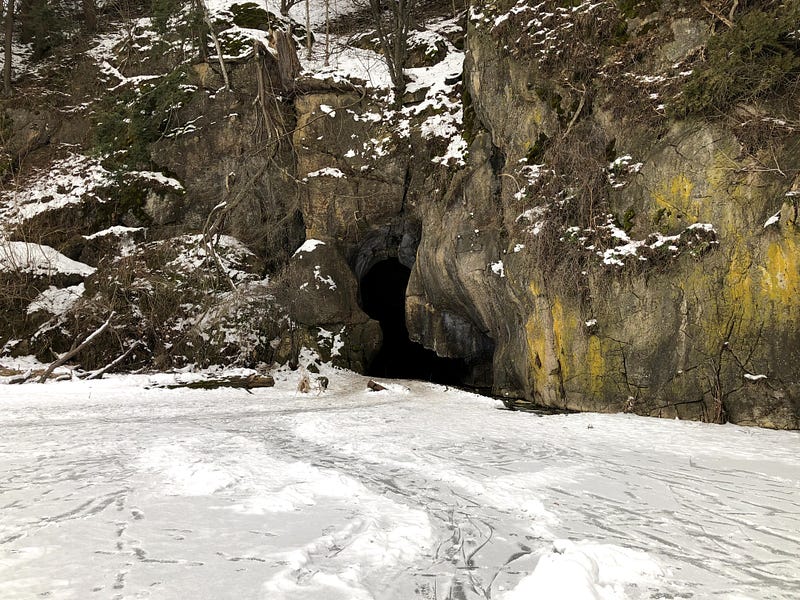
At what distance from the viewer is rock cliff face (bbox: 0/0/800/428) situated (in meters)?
8.66

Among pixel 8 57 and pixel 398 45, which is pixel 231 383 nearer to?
pixel 398 45

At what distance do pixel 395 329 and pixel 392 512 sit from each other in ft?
66.1

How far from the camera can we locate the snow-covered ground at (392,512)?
2664 mm

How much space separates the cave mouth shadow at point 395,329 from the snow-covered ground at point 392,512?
551 inches

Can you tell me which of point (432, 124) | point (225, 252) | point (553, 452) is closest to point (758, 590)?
point (553, 452)

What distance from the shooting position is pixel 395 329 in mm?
23984

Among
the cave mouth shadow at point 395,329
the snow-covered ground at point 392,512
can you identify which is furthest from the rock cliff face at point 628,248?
the cave mouth shadow at point 395,329

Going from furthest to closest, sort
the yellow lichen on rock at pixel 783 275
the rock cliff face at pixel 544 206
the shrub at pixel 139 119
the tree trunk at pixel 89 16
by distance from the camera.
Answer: the tree trunk at pixel 89 16
the shrub at pixel 139 119
the rock cliff face at pixel 544 206
the yellow lichen on rock at pixel 783 275

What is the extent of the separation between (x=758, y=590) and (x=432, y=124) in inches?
652

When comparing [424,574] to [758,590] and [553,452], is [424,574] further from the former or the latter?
[553,452]

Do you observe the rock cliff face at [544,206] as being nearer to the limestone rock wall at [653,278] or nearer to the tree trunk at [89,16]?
the limestone rock wall at [653,278]

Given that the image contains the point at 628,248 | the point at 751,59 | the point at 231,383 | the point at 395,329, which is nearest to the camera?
the point at 751,59

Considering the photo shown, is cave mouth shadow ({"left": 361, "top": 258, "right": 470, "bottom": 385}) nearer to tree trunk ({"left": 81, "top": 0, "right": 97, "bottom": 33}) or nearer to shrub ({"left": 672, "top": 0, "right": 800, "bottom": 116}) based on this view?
shrub ({"left": 672, "top": 0, "right": 800, "bottom": 116})

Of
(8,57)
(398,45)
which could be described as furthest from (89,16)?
(398,45)
